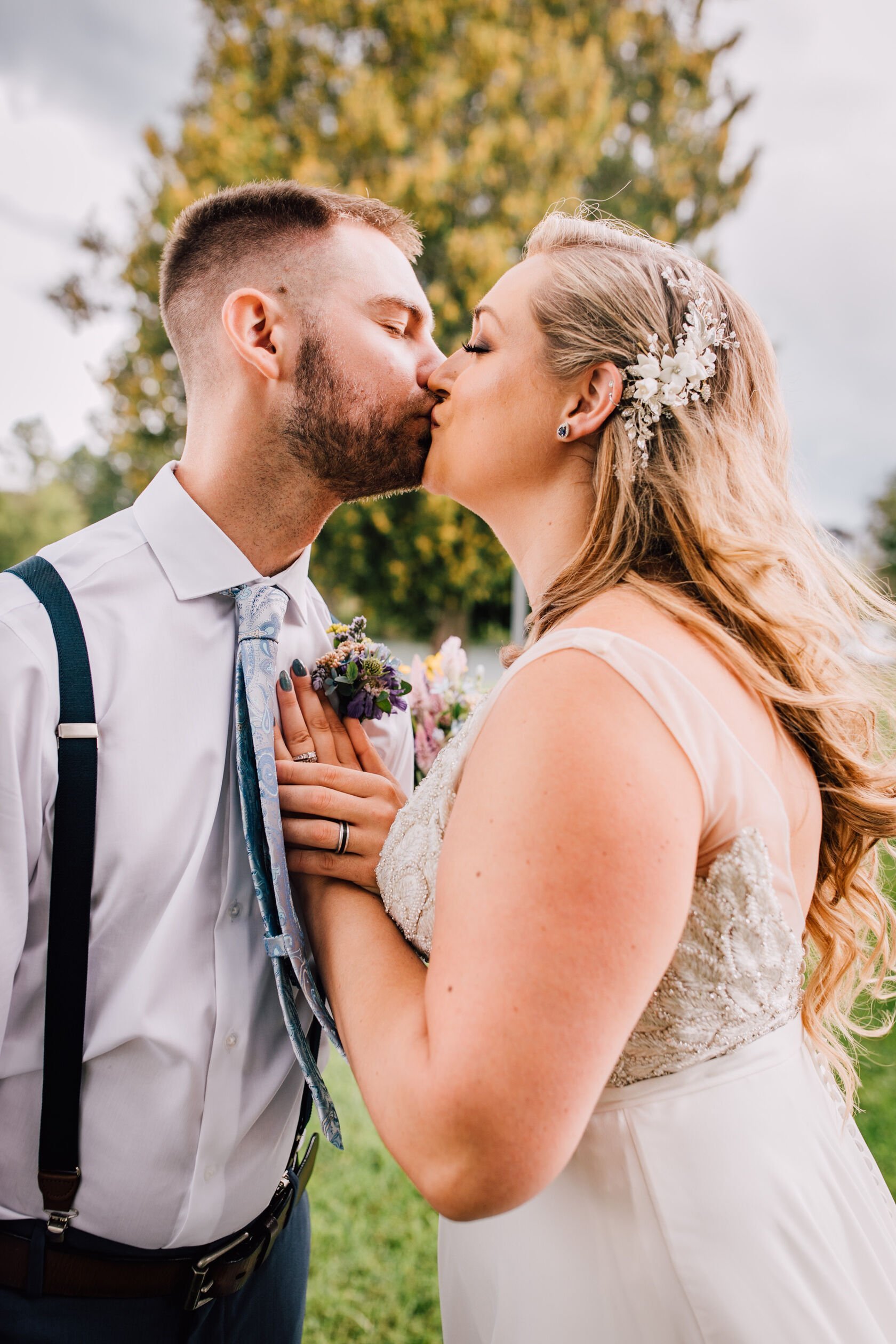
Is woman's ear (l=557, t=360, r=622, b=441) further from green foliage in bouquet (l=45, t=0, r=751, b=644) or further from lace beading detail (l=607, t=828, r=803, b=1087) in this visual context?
green foliage in bouquet (l=45, t=0, r=751, b=644)

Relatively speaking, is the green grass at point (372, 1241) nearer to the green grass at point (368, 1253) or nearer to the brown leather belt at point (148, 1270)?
the green grass at point (368, 1253)

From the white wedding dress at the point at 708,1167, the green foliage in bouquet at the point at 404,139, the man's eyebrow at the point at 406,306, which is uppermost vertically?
the green foliage in bouquet at the point at 404,139

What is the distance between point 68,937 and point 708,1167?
121 centimetres

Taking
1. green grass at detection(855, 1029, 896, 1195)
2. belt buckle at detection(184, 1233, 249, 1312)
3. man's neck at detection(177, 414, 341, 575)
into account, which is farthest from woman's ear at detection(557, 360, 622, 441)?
green grass at detection(855, 1029, 896, 1195)

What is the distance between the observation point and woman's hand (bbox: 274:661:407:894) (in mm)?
1656

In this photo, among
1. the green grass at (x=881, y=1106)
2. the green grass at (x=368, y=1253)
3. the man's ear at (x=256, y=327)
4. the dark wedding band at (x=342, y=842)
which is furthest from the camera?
the green grass at (x=881, y=1106)

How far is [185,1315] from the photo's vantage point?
174 cm

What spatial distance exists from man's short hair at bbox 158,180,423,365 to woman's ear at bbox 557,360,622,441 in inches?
37.0

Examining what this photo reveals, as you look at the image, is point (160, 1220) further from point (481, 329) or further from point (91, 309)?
point (91, 309)

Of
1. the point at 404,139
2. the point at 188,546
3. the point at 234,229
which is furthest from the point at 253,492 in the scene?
the point at 404,139

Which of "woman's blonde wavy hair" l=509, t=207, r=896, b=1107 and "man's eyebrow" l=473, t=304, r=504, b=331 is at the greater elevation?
"man's eyebrow" l=473, t=304, r=504, b=331

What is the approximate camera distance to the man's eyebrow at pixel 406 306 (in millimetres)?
2166

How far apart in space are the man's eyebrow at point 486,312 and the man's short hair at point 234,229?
53cm

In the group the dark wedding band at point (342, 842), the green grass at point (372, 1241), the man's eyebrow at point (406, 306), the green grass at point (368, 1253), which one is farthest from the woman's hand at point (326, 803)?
the green grass at point (372, 1241)
